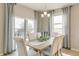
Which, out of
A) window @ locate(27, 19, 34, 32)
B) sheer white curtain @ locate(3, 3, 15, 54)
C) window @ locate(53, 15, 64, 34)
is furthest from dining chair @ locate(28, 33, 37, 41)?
window @ locate(53, 15, 64, 34)

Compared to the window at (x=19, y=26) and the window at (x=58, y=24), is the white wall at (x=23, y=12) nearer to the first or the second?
the window at (x=19, y=26)

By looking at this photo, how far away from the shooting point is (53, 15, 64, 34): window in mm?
4069

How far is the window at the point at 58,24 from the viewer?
407 centimetres

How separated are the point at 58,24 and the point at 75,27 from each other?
2.31 feet

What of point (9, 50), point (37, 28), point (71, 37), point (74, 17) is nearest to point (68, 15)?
point (74, 17)

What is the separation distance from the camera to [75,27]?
12.6 feet

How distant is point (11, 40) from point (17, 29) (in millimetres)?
456

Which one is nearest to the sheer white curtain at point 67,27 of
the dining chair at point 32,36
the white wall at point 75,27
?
the white wall at point 75,27

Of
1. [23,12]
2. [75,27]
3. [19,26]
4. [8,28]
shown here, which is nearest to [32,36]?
[19,26]

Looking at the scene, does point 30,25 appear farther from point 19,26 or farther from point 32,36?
point 32,36

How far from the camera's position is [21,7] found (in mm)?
3615

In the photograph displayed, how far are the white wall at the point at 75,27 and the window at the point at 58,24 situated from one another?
436 mm

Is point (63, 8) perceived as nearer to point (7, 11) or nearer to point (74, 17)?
point (74, 17)

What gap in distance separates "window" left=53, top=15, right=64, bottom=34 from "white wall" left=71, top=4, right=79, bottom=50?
0.44m
